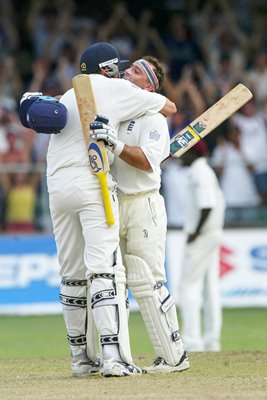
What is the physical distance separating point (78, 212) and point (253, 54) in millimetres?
14042

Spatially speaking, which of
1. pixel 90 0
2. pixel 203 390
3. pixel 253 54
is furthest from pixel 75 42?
pixel 203 390

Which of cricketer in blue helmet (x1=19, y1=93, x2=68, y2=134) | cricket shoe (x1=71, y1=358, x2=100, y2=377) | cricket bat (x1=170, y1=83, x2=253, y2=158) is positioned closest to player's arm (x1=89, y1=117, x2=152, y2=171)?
cricketer in blue helmet (x1=19, y1=93, x2=68, y2=134)

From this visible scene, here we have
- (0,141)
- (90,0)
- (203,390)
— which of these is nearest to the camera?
(203,390)

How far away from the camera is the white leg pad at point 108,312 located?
27.1ft

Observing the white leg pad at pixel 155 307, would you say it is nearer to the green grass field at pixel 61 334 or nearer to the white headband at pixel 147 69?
the white headband at pixel 147 69

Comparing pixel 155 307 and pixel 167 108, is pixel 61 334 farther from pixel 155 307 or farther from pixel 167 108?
pixel 167 108

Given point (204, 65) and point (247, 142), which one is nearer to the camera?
point (247, 142)

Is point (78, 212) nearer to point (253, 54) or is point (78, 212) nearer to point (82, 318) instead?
point (82, 318)

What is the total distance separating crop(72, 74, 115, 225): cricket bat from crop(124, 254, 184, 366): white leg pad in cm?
55

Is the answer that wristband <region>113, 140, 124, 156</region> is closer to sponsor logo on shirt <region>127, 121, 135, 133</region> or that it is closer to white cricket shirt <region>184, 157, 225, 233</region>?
sponsor logo on shirt <region>127, 121, 135, 133</region>

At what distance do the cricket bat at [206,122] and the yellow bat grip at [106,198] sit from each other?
942 mm

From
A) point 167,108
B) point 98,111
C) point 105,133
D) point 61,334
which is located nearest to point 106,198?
point 105,133

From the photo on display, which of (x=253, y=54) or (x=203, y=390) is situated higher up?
(x=253, y=54)

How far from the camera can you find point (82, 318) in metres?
8.71
